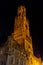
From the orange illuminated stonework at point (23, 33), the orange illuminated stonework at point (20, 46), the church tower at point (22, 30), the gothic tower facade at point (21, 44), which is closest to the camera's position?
the orange illuminated stonework at point (20, 46)

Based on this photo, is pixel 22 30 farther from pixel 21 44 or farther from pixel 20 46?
pixel 20 46

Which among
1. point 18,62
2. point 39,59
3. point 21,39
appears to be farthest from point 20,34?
point 18,62

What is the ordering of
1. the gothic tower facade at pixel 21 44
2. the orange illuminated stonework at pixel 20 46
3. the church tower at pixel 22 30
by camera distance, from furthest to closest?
the church tower at pixel 22 30
the gothic tower facade at pixel 21 44
the orange illuminated stonework at pixel 20 46

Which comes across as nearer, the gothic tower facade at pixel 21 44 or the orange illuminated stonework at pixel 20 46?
the orange illuminated stonework at pixel 20 46

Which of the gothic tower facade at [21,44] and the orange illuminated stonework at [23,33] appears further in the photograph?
the orange illuminated stonework at [23,33]

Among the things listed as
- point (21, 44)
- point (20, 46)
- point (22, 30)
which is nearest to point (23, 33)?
point (22, 30)

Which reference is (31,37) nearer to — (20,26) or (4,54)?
(20,26)

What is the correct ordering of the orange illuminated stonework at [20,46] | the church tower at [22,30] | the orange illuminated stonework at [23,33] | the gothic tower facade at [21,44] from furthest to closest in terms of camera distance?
1. the church tower at [22,30]
2. the orange illuminated stonework at [23,33]
3. the gothic tower facade at [21,44]
4. the orange illuminated stonework at [20,46]

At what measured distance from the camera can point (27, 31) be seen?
71.0 meters

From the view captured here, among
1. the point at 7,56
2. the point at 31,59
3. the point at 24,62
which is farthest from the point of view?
the point at 31,59

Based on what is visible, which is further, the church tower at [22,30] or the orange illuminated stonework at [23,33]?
the church tower at [22,30]

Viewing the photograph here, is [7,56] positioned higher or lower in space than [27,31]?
lower

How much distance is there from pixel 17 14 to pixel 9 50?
30055 mm

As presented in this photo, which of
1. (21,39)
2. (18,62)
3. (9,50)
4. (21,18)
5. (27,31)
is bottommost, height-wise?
(18,62)
